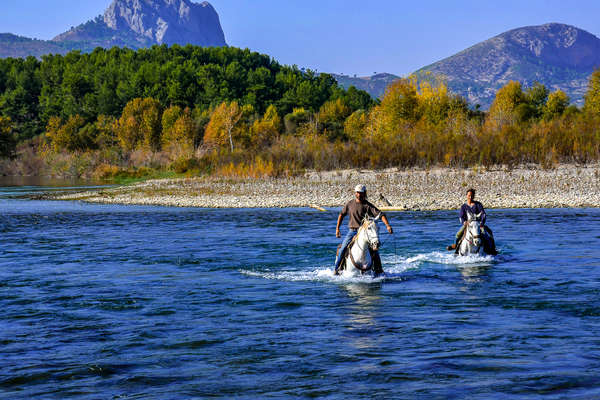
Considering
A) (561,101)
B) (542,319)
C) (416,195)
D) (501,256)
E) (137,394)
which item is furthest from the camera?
(561,101)

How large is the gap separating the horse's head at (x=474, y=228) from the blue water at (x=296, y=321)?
604 mm

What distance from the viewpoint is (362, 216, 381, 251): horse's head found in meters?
13.8

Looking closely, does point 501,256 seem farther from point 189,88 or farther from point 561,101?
point 189,88

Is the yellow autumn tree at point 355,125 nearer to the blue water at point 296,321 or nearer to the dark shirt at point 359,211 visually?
the blue water at point 296,321

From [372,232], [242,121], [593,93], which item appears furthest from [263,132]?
[372,232]

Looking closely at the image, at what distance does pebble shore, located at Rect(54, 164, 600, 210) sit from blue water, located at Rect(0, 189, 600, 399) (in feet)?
38.8

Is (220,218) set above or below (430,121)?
below

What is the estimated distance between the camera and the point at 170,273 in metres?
17.3

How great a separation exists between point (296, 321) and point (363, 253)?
3492 millimetres

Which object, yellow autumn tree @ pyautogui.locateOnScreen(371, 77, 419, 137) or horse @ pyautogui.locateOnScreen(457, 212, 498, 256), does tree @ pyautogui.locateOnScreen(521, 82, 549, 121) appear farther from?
horse @ pyautogui.locateOnScreen(457, 212, 498, 256)

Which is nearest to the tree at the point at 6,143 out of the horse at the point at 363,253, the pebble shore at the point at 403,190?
the pebble shore at the point at 403,190

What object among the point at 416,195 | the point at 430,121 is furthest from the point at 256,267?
the point at 430,121

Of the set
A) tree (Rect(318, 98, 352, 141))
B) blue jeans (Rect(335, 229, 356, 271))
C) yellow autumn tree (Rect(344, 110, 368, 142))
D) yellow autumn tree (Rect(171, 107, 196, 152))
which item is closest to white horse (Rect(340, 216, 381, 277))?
blue jeans (Rect(335, 229, 356, 271))

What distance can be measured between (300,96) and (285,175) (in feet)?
299
